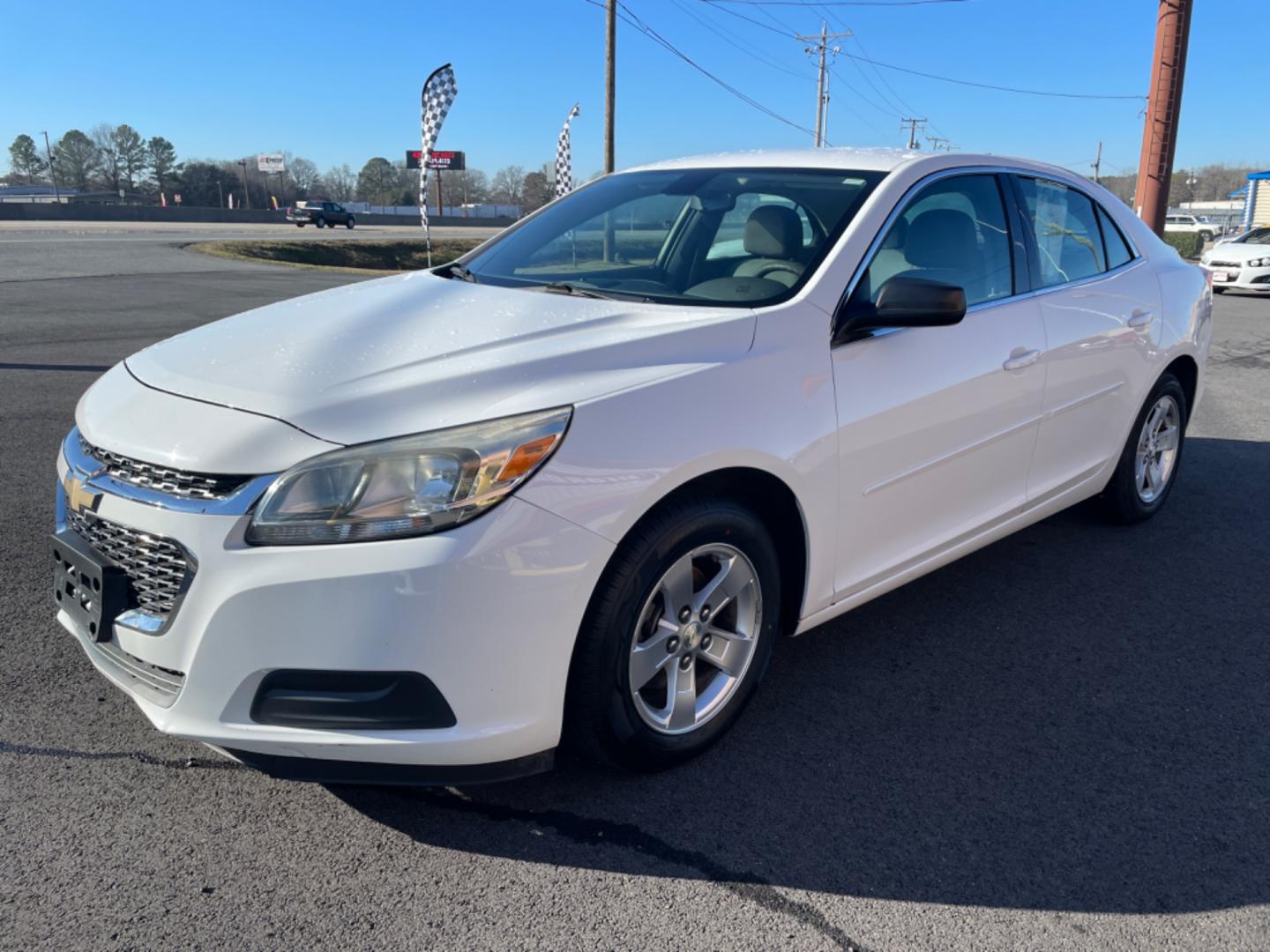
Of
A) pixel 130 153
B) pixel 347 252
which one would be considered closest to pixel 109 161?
pixel 130 153

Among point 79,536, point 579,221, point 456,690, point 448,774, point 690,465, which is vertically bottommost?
point 448,774

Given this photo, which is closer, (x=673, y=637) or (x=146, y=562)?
(x=146, y=562)

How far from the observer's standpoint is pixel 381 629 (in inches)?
84.9

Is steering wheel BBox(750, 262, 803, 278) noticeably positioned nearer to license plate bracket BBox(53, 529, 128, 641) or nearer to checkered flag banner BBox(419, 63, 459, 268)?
license plate bracket BBox(53, 529, 128, 641)

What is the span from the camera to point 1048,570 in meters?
4.43

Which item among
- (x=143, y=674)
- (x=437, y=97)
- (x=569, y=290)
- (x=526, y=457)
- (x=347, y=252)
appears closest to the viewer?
(x=526, y=457)

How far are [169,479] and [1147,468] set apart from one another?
178 inches

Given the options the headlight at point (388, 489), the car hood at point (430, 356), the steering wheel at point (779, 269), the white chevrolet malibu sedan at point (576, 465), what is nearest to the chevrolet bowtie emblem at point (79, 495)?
the white chevrolet malibu sedan at point (576, 465)

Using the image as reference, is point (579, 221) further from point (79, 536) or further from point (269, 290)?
point (269, 290)

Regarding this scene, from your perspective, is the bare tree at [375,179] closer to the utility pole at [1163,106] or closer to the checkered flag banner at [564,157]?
the checkered flag banner at [564,157]

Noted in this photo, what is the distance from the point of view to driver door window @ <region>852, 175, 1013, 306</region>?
3361 mm

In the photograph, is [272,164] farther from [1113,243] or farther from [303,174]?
[1113,243]

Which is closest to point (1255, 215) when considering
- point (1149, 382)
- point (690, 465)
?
point (1149, 382)

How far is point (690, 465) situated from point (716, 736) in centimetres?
89
